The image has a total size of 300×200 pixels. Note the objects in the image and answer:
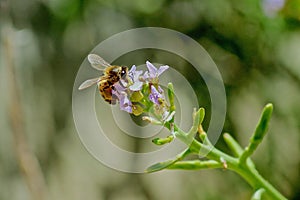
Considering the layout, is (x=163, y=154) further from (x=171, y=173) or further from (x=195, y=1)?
(x=195, y=1)

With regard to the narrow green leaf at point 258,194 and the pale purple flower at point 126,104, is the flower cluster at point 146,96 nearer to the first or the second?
the pale purple flower at point 126,104

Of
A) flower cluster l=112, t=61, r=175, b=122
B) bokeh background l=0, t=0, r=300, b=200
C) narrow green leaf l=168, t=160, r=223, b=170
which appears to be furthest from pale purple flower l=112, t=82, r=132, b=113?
bokeh background l=0, t=0, r=300, b=200

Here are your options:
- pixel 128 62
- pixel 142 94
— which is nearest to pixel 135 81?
pixel 142 94

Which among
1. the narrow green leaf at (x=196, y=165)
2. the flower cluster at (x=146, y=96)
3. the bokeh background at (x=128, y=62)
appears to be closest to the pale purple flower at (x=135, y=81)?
the flower cluster at (x=146, y=96)

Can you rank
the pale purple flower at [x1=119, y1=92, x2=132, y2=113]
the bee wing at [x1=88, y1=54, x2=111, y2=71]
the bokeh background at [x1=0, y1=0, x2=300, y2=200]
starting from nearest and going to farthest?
the pale purple flower at [x1=119, y1=92, x2=132, y2=113], the bee wing at [x1=88, y1=54, x2=111, y2=71], the bokeh background at [x1=0, y1=0, x2=300, y2=200]

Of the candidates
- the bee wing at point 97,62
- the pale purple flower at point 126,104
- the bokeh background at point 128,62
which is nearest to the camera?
the pale purple flower at point 126,104

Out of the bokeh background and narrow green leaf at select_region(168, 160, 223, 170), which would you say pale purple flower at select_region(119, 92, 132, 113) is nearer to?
narrow green leaf at select_region(168, 160, 223, 170)
